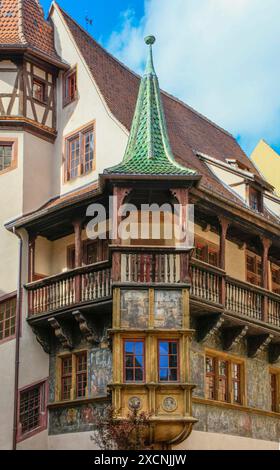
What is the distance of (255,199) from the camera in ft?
92.2

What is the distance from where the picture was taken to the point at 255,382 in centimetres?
2584

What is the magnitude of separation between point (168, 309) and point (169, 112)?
10287 mm

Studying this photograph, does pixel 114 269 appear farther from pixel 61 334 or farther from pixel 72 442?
pixel 72 442

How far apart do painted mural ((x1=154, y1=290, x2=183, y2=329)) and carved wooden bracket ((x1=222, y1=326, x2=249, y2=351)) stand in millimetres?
3038

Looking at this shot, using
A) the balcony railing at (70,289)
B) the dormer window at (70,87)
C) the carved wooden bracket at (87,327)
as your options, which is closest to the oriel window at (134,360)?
the balcony railing at (70,289)

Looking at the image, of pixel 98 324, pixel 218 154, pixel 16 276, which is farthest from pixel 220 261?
pixel 218 154

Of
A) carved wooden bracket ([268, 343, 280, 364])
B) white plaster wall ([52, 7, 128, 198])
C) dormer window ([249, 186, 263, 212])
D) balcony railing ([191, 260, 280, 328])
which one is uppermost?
white plaster wall ([52, 7, 128, 198])

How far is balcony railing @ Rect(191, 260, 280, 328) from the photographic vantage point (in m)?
23.3

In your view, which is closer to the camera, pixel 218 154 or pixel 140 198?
pixel 140 198

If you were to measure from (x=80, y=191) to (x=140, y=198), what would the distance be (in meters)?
2.50

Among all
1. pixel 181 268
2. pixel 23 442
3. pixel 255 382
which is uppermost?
pixel 181 268

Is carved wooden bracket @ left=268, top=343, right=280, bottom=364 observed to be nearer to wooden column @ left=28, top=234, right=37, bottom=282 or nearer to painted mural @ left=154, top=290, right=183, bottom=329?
painted mural @ left=154, top=290, right=183, bottom=329

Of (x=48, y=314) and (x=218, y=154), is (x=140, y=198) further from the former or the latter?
(x=218, y=154)

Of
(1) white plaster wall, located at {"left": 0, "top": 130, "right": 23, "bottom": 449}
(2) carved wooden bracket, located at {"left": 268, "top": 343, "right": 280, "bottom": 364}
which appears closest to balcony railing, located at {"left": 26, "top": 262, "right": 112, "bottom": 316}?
(1) white plaster wall, located at {"left": 0, "top": 130, "right": 23, "bottom": 449}
